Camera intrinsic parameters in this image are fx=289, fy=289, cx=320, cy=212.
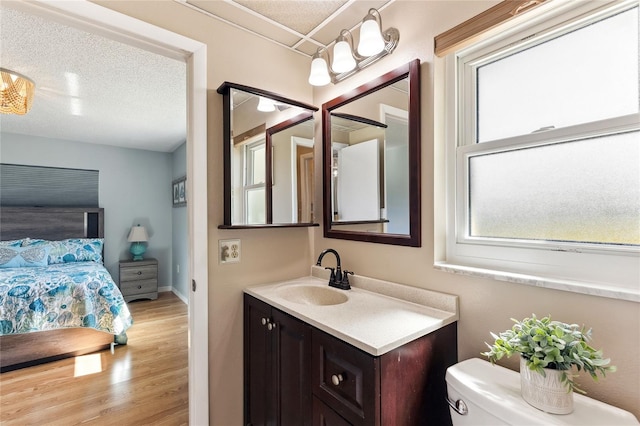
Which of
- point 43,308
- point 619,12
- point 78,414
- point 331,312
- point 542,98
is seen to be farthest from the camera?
point 43,308

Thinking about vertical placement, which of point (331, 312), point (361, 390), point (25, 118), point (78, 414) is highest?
point (25, 118)

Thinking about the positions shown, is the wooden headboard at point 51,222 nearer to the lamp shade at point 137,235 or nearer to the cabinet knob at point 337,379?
the lamp shade at point 137,235

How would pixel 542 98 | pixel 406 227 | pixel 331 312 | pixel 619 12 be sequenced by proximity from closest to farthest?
1. pixel 619 12
2. pixel 542 98
3. pixel 331 312
4. pixel 406 227

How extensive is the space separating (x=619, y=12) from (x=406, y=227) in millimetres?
981

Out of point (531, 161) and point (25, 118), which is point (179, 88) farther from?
point (531, 161)

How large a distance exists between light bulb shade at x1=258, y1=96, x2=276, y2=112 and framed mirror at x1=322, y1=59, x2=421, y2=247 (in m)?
0.33

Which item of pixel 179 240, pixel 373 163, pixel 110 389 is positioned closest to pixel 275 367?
pixel 373 163

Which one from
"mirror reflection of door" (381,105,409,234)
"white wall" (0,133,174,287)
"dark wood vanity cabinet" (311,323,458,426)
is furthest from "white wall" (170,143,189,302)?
"dark wood vanity cabinet" (311,323,458,426)

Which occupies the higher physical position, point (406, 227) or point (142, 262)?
point (406, 227)

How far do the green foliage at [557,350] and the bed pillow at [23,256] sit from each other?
460 cm

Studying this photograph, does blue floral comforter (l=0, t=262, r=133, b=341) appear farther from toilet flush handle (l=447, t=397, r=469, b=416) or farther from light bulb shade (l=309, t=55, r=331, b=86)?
toilet flush handle (l=447, t=397, r=469, b=416)

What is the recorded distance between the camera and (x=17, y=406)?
1942mm

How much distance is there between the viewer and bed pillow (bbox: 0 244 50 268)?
326 centimetres

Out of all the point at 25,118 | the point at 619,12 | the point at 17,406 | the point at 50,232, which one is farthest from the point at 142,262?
the point at 619,12
